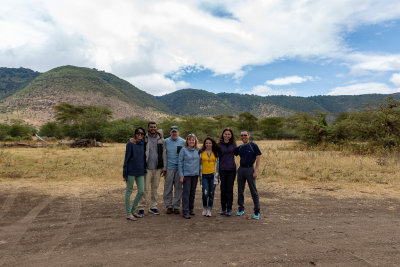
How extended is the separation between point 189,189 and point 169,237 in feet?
4.29

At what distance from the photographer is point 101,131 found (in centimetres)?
3291

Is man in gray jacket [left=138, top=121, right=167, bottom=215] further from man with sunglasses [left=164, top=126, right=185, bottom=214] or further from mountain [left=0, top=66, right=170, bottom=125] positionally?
mountain [left=0, top=66, right=170, bottom=125]

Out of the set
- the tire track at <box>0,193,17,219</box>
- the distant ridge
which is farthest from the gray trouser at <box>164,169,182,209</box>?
the distant ridge

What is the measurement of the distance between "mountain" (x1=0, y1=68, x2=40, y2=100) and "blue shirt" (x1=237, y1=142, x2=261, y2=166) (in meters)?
152

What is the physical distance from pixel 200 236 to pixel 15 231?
10.7 ft

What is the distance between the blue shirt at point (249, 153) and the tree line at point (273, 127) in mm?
13825

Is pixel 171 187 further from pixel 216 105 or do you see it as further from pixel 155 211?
pixel 216 105

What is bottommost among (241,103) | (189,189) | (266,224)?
(266,224)

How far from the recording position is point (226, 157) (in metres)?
5.36

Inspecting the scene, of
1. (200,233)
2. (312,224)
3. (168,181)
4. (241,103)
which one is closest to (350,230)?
(312,224)

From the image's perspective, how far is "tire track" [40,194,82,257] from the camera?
12.2 feet

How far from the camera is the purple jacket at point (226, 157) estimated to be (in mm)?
5305

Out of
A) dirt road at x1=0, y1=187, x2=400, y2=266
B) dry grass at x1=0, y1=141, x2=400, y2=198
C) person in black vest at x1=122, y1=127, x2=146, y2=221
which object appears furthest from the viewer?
dry grass at x1=0, y1=141, x2=400, y2=198

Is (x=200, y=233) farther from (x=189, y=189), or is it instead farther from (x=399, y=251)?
(x=399, y=251)
